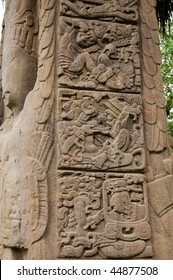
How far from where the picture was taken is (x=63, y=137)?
347cm

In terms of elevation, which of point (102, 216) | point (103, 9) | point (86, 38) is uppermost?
point (103, 9)

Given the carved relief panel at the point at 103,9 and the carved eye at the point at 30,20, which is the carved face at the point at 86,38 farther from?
the carved eye at the point at 30,20

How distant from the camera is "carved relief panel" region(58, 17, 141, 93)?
3.65 metres

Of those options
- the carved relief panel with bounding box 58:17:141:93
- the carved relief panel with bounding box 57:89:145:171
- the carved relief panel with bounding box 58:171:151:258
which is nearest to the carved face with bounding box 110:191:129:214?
the carved relief panel with bounding box 58:171:151:258

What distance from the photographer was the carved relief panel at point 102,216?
3.29m

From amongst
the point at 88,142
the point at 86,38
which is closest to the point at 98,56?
the point at 86,38

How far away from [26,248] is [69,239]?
1.12 ft

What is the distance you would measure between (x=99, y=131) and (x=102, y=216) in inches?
27.6

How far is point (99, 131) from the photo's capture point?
356cm

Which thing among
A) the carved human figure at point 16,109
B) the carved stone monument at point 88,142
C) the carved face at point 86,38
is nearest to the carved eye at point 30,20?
the carved human figure at point 16,109

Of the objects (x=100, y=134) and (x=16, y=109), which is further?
(x=16, y=109)

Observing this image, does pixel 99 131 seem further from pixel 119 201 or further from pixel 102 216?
pixel 102 216

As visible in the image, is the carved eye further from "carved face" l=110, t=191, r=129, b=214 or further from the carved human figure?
"carved face" l=110, t=191, r=129, b=214
